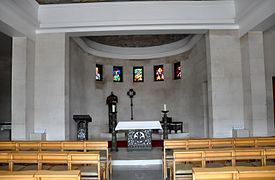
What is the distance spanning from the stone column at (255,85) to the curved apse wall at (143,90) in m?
2.19

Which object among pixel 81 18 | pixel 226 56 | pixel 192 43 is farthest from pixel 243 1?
pixel 81 18

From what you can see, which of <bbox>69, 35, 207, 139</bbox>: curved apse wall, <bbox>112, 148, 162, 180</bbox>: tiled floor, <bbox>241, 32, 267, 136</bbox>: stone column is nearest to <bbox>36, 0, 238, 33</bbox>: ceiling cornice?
<bbox>241, 32, 267, 136</bbox>: stone column

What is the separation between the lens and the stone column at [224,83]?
8.65 metres

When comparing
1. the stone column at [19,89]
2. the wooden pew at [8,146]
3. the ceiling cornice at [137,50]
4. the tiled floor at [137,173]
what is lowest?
the tiled floor at [137,173]

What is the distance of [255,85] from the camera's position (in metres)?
8.12

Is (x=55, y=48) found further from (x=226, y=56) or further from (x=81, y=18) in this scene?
(x=226, y=56)

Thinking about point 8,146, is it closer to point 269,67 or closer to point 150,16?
point 150,16

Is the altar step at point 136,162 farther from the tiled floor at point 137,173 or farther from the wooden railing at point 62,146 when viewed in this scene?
the wooden railing at point 62,146

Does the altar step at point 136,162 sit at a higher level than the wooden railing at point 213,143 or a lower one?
lower

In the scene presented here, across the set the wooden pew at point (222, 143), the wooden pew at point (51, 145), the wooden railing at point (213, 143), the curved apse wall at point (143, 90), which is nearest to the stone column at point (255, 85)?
the curved apse wall at point (143, 90)

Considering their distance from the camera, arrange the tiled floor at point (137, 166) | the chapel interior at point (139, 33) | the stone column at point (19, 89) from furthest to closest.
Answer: the stone column at point (19, 89) < the chapel interior at point (139, 33) < the tiled floor at point (137, 166)

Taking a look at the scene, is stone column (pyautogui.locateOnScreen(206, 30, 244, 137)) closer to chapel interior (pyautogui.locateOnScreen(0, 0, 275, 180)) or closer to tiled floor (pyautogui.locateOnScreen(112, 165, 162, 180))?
chapel interior (pyautogui.locateOnScreen(0, 0, 275, 180))

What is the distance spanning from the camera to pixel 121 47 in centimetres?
1448

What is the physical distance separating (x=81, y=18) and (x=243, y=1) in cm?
533
